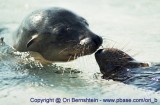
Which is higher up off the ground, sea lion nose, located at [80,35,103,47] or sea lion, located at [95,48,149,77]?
sea lion nose, located at [80,35,103,47]

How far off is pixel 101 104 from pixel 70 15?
1.68 meters

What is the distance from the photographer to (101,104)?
12.9ft

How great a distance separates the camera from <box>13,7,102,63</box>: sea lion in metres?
4.99

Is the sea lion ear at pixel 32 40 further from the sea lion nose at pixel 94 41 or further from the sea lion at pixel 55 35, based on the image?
the sea lion nose at pixel 94 41

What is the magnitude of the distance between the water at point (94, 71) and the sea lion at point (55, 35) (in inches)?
5.7

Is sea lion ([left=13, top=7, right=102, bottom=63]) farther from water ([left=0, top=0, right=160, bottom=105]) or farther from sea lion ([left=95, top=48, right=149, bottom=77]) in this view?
sea lion ([left=95, top=48, right=149, bottom=77])

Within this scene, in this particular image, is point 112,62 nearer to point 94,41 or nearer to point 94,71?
point 94,41

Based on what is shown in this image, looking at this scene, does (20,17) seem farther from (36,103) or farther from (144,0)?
(36,103)

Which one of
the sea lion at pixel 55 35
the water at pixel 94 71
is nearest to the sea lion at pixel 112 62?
the water at pixel 94 71

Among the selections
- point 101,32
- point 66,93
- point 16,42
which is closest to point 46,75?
point 66,93

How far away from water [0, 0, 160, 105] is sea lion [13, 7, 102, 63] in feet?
0.47

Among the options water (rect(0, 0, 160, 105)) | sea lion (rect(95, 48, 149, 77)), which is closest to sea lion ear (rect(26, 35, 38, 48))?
water (rect(0, 0, 160, 105))

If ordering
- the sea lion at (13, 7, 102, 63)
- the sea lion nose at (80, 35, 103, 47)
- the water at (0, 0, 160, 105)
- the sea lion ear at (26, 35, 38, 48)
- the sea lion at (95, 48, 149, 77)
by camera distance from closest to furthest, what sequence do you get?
the water at (0, 0, 160, 105) < the sea lion at (95, 48, 149, 77) < the sea lion nose at (80, 35, 103, 47) < the sea lion at (13, 7, 102, 63) < the sea lion ear at (26, 35, 38, 48)

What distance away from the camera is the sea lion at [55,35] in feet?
16.4
